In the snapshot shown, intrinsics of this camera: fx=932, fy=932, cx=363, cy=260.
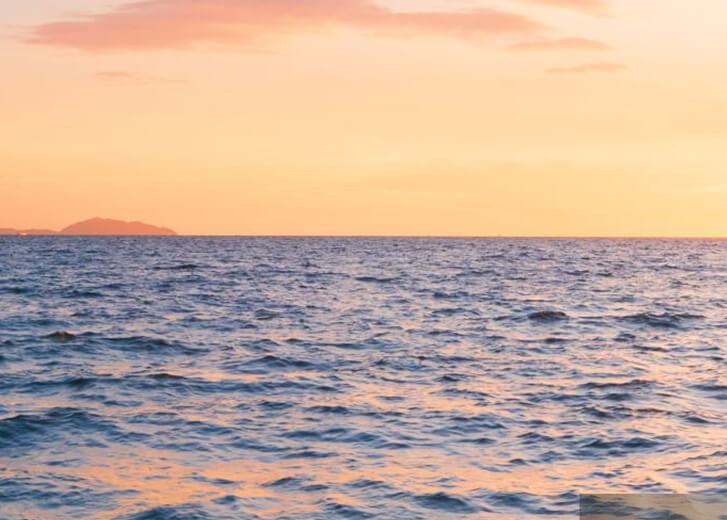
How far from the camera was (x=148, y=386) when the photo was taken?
22.1 m

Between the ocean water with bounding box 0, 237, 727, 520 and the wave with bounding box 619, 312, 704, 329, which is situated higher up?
the ocean water with bounding box 0, 237, 727, 520

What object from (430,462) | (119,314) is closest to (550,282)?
(119,314)

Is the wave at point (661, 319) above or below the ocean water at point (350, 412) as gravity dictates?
below

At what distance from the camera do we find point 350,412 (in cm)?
1898

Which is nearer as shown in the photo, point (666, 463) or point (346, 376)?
point (666, 463)

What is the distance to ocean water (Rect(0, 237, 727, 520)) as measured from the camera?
44.1 feet

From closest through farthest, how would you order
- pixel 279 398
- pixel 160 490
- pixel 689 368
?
1. pixel 160 490
2. pixel 279 398
3. pixel 689 368

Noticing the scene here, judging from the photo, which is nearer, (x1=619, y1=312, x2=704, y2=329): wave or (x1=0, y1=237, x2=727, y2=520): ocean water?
(x1=0, y1=237, x2=727, y2=520): ocean water

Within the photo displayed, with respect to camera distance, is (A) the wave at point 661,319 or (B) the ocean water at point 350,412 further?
(A) the wave at point 661,319

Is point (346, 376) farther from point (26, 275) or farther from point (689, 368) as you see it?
point (26, 275)

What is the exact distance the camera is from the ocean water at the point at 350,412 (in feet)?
44.1

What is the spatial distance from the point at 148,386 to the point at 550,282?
50114 mm

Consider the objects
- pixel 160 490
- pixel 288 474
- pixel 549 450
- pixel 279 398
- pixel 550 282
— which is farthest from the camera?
pixel 550 282

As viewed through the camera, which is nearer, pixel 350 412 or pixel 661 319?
pixel 350 412
